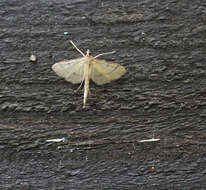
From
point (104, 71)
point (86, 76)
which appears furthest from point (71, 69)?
point (104, 71)

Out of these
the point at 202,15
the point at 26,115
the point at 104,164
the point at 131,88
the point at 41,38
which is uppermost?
the point at 202,15

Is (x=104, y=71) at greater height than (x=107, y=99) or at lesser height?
greater

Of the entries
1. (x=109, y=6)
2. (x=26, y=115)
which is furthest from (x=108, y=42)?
(x=26, y=115)

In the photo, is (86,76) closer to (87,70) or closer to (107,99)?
(87,70)

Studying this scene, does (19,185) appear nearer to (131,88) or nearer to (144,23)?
(131,88)
